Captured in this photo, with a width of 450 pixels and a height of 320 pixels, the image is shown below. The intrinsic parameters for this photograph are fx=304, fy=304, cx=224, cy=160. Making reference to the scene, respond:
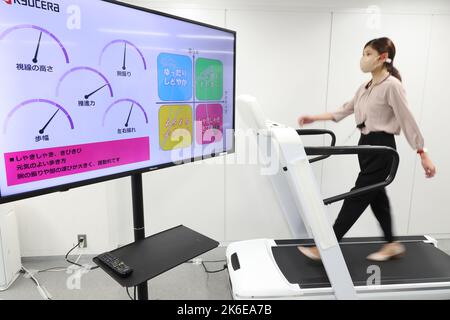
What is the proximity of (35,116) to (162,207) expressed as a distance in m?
2.07

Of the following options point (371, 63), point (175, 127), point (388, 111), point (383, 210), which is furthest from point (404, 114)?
point (175, 127)

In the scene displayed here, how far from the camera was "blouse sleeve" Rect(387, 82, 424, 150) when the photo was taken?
2.02 meters

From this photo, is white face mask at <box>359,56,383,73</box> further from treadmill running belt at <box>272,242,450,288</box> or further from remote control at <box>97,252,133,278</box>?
remote control at <box>97,252,133,278</box>

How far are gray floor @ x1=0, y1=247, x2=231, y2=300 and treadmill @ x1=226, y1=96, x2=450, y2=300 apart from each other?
454 mm

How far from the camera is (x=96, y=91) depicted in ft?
3.45

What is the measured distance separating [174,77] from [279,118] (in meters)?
1.66

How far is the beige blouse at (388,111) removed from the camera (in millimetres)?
2033

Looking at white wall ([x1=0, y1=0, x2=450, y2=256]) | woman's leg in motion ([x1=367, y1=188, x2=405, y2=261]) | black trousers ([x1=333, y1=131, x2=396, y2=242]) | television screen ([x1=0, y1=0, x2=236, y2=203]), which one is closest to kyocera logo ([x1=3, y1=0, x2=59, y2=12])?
television screen ([x1=0, y1=0, x2=236, y2=203])

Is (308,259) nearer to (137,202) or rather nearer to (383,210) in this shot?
(383,210)

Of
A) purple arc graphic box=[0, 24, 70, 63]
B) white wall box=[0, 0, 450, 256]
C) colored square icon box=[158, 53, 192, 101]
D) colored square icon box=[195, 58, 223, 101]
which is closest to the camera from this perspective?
purple arc graphic box=[0, 24, 70, 63]

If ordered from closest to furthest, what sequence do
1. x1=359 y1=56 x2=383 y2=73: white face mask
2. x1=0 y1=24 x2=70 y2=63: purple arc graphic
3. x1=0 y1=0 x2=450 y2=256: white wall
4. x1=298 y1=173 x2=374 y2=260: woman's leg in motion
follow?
x1=0 y1=24 x2=70 y2=63: purple arc graphic
x1=298 y1=173 x2=374 y2=260: woman's leg in motion
x1=359 y1=56 x2=383 y2=73: white face mask
x1=0 y1=0 x2=450 y2=256: white wall

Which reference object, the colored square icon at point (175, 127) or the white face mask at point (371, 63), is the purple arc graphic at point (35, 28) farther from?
the white face mask at point (371, 63)
